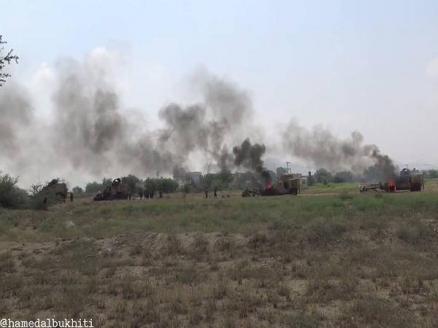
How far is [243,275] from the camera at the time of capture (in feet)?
39.5

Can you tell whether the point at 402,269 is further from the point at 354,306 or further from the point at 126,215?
the point at 126,215

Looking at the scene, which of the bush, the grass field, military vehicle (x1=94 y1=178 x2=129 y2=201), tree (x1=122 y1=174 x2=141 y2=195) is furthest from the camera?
tree (x1=122 y1=174 x2=141 y2=195)

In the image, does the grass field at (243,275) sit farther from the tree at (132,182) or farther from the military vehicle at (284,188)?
the tree at (132,182)

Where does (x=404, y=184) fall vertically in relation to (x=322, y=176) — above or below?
below

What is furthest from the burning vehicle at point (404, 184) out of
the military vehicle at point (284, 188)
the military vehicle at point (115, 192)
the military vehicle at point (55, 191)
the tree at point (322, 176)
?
the tree at point (322, 176)

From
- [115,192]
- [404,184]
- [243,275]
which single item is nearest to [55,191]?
[115,192]

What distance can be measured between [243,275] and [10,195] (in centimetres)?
3882

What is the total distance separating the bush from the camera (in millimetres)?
44500

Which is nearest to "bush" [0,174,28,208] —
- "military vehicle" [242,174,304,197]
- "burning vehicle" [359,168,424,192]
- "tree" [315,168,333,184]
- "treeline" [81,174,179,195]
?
"treeline" [81,174,179,195]

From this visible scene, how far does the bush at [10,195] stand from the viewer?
44500 mm

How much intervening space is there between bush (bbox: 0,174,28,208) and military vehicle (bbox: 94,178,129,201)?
352 inches

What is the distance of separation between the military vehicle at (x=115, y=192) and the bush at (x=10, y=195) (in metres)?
8.93

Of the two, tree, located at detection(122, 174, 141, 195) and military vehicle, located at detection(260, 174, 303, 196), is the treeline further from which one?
military vehicle, located at detection(260, 174, 303, 196)

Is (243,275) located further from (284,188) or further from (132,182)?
(132,182)
